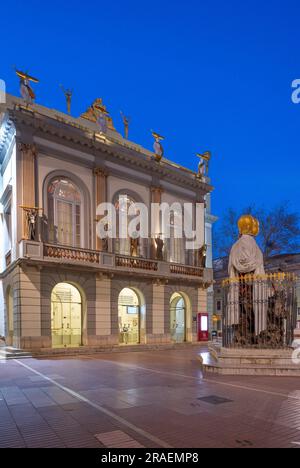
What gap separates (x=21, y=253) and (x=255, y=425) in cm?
1669

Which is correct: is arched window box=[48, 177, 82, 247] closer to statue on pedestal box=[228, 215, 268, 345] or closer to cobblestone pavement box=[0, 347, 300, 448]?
cobblestone pavement box=[0, 347, 300, 448]

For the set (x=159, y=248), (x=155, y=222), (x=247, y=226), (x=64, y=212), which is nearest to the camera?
(x=247, y=226)

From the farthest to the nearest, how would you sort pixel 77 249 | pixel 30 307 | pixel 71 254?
pixel 77 249 → pixel 71 254 → pixel 30 307

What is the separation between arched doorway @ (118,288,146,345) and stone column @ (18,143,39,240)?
8.54 meters

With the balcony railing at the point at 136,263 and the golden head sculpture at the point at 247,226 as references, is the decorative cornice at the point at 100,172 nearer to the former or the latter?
the balcony railing at the point at 136,263

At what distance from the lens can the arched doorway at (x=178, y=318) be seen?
30.3 meters

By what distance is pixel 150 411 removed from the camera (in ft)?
24.3

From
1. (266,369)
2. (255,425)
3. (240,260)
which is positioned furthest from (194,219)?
(255,425)

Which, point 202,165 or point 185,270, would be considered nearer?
point 185,270

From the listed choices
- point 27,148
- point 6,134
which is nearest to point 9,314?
point 27,148

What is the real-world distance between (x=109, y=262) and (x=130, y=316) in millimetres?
5000

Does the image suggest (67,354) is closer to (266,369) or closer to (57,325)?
(57,325)

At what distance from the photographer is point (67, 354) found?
2114 cm

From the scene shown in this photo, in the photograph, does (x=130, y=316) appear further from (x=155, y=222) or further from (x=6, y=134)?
(x=6, y=134)
